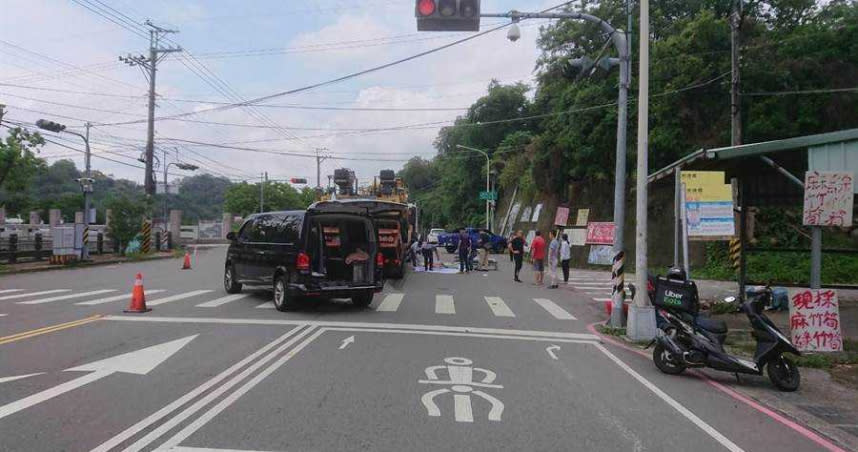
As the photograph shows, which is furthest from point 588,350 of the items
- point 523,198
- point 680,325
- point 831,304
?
point 523,198

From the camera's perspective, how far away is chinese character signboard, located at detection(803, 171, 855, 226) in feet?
31.5

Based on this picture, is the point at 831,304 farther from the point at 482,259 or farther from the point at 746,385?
the point at 482,259

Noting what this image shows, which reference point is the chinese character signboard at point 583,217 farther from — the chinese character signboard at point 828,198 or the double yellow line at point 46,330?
the double yellow line at point 46,330

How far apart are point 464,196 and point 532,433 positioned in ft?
206

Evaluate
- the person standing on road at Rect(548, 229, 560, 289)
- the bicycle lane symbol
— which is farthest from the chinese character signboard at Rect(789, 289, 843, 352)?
the person standing on road at Rect(548, 229, 560, 289)

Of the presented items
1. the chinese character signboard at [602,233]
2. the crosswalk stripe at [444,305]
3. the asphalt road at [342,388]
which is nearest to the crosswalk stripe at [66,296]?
the asphalt road at [342,388]

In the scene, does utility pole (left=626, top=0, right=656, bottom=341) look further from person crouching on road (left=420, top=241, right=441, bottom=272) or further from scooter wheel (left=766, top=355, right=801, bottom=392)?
person crouching on road (left=420, top=241, right=441, bottom=272)

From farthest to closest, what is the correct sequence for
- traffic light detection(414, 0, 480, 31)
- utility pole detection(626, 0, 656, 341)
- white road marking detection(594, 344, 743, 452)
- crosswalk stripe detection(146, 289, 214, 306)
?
1. crosswalk stripe detection(146, 289, 214, 306)
2. utility pole detection(626, 0, 656, 341)
3. traffic light detection(414, 0, 480, 31)
4. white road marking detection(594, 344, 743, 452)

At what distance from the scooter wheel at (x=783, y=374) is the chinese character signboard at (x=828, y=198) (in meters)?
3.12

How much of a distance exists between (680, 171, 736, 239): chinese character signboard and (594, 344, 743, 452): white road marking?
147 inches

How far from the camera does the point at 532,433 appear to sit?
18.1 feet

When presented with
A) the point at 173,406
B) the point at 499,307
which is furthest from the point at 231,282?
the point at 173,406

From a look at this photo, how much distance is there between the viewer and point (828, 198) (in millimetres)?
9719

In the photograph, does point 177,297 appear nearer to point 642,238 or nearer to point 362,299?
point 362,299
